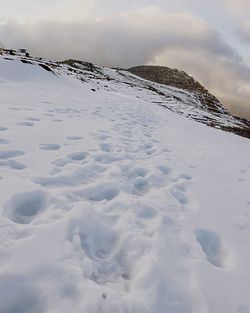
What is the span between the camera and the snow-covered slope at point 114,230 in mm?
2996

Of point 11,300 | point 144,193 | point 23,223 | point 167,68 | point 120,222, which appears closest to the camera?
point 11,300

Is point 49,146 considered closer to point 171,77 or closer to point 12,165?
point 12,165

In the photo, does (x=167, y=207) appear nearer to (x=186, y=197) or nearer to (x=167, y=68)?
(x=186, y=197)

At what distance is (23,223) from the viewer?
3.89 metres

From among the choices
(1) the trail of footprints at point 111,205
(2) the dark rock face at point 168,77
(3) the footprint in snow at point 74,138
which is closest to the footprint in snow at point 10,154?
(1) the trail of footprints at point 111,205

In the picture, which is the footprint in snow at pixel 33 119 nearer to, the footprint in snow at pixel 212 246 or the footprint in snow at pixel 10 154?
the footprint in snow at pixel 10 154

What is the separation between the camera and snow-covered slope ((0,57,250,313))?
300 centimetres

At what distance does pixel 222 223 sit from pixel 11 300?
3268 mm

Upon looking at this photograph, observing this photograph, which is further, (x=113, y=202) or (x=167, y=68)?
(x=167, y=68)

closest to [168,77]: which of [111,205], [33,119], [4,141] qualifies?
[33,119]

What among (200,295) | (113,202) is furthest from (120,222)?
(200,295)

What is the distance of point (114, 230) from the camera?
409cm

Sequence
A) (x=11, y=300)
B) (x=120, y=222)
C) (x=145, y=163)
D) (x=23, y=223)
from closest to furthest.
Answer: (x=11, y=300) < (x=23, y=223) < (x=120, y=222) < (x=145, y=163)

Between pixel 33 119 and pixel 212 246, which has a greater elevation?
pixel 212 246
